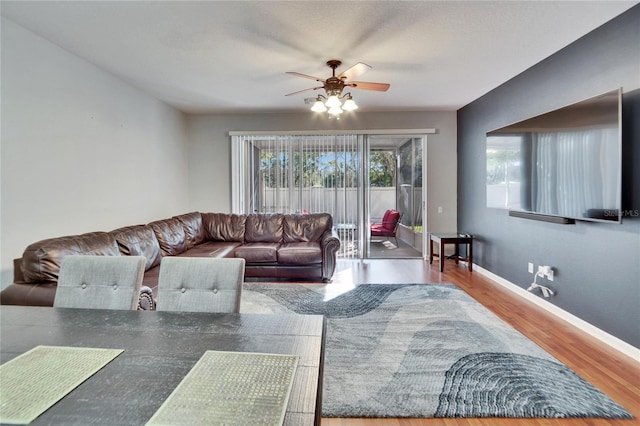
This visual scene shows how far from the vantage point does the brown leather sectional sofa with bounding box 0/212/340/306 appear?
2354 millimetres

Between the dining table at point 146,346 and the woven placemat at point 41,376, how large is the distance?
0.03 metres

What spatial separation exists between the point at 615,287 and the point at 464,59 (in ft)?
8.33

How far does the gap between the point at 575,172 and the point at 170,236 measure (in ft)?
14.5

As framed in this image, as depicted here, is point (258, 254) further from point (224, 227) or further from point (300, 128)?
point (300, 128)

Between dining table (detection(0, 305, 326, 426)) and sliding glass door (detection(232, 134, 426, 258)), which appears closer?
dining table (detection(0, 305, 326, 426))

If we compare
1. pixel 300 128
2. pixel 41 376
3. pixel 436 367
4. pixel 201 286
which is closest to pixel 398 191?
pixel 300 128

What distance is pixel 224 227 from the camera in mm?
5207

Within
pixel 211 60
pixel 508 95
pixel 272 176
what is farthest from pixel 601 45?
pixel 272 176

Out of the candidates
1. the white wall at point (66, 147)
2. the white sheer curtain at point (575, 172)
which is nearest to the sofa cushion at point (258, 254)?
the white wall at point (66, 147)

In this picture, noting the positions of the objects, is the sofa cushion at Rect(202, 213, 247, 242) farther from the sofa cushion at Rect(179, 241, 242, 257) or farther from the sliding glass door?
the sliding glass door

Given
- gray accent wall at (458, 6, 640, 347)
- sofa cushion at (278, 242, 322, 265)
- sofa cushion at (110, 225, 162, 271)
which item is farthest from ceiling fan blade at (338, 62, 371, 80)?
sofa cushion at (110, 225, 162, 271)

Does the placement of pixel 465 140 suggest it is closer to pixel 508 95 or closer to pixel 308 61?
pixel 508 95

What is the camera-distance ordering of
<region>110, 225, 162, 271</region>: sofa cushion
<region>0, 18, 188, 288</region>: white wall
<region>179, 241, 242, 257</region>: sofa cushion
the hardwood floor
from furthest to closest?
1. <region>179, 241, 242, 257</region>: sofa cushion
2. <region>110, 225, 162, 271</region>: sofa cushion
3. <region>0, 18, 188, 288</region>: white wall
4. the hardwood floor

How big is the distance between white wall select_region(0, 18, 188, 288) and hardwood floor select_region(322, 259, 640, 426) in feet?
9.52
